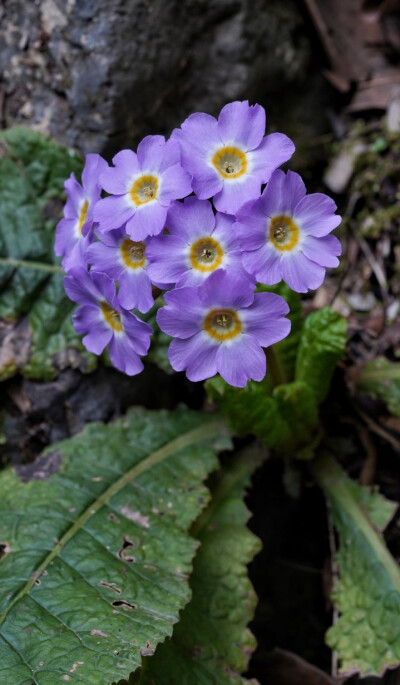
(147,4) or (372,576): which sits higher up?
(147,4)

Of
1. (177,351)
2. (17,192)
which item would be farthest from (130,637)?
(17,192)

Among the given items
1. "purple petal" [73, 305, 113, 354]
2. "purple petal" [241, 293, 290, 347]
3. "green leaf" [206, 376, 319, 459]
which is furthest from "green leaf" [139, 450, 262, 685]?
"purple petal" [241, 293, 290, 347]

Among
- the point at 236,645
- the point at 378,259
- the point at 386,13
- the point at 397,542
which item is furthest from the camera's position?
the point at 386,13

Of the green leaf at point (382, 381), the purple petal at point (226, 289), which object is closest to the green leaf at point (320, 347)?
the green leaf at point (382, 381)

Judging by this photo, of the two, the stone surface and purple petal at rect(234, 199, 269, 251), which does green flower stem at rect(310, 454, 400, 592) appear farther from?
the stone surface

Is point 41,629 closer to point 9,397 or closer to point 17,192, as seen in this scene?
point 9,397

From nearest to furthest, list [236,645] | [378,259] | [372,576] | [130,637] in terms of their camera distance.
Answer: [130,637] < [236,645] < [372,576] < [378,259]

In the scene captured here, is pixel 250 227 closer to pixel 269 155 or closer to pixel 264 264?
pixel 264 264
